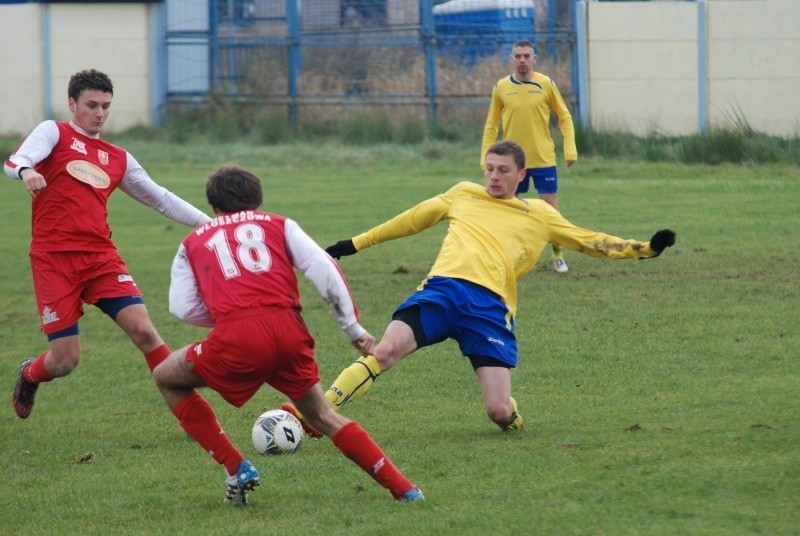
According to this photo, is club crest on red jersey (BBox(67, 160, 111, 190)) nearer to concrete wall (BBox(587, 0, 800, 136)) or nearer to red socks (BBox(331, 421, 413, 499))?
red socks (BBox(331, 421, 413, 499))

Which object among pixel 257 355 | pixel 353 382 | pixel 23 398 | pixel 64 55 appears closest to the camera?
pixel 257 355

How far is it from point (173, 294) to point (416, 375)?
11.1 feet

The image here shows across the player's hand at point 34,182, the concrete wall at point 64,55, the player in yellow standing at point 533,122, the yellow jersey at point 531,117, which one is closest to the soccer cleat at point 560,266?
the player in yellow standing at point 533,122

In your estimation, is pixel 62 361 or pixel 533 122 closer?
pixel 62 361

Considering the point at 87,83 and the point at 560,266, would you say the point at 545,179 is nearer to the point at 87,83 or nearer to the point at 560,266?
the point at 560,266

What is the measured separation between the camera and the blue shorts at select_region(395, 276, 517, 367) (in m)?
6.91

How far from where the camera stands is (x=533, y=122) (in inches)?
518

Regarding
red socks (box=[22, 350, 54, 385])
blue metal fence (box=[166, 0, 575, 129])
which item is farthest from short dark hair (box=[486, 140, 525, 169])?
blue metal fence (box=[166, 0, 575, 129])

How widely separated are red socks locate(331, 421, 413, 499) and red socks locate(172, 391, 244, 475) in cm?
52

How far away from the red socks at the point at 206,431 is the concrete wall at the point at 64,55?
23.0m

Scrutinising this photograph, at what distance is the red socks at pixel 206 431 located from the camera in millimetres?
5680

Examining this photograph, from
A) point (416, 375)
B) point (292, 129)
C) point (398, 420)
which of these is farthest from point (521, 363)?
point (292, 129)

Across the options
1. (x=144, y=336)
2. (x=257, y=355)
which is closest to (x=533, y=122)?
(x=144, y=336)

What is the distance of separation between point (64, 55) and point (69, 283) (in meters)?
21.7
